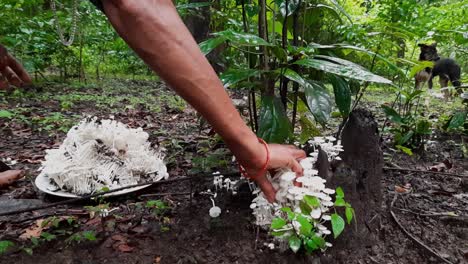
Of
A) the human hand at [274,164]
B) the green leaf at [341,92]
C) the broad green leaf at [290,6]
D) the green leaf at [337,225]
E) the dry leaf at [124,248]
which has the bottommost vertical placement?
the dry leaf at [124,248]

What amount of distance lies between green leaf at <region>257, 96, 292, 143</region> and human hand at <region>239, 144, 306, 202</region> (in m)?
0.11

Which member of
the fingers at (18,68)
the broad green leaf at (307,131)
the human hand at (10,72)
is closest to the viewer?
the broad green leaf at (307,131)

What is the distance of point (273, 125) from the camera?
4.47ft

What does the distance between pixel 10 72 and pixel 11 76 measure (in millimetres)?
120

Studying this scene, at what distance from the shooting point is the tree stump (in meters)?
1.33

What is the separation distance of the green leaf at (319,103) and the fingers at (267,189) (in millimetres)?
288

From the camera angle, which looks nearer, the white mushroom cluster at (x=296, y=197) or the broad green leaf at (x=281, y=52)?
the white mushroom cluster at (x=296, y=197)

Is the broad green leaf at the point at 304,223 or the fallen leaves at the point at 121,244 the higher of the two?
the broad green leaf at the point at 304,223

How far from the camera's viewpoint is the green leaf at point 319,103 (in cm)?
126

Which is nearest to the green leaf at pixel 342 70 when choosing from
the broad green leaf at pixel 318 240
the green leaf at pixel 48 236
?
the broad green leaf at pixel 318 240

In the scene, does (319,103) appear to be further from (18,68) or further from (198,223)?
(18,68)

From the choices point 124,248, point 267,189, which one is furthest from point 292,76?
point 124,248

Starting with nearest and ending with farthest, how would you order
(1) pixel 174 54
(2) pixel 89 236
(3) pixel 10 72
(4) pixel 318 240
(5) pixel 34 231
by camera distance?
(1) pixel 174 54
(4) pixel 318 240
(2) pixel 89 236
(5) pixel 34 231
(3) pixel 10 72

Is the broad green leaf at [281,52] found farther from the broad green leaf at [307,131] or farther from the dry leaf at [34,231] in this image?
the dry leaf at [34,231]
